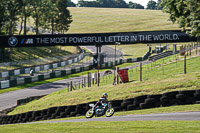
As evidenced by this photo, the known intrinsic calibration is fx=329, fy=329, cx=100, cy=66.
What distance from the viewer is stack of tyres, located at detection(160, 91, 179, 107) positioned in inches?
631

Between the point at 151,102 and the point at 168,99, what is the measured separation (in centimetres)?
85

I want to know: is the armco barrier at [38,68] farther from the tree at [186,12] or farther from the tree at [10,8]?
the tree at [186,12]

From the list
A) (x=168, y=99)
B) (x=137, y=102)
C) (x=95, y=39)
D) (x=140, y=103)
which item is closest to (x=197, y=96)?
(x=168, y=99)

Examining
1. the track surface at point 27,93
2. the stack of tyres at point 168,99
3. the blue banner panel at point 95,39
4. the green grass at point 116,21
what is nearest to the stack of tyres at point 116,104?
the stack of tyres at point 168,99

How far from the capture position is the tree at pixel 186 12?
2514 centimetres

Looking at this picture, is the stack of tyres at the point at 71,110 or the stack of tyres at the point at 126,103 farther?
the stack of tyres at the point at 71,110

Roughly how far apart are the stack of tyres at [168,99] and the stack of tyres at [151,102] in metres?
0.20

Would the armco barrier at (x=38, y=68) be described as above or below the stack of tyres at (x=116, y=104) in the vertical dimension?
below

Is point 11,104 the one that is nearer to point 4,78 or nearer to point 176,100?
point 4,78

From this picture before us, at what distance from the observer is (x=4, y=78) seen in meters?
47.3

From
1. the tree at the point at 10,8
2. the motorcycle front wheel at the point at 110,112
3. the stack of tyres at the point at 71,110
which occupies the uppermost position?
the tree at the point at 10,8

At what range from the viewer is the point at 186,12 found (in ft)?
95.9

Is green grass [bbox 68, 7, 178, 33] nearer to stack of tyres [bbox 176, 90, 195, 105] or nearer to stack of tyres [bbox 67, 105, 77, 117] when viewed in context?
stack of tyres [bbox 67, 105, 77, 117]

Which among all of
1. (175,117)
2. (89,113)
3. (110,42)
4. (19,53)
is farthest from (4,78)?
(175,117)
